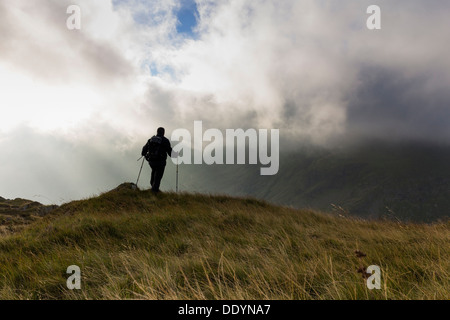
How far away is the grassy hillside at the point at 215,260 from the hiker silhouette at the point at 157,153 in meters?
4.05

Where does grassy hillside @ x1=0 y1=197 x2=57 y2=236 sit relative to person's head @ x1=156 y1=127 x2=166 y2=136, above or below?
below

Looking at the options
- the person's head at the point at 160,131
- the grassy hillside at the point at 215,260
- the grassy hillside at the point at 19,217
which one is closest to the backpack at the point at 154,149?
the person's head at the point at 160,131

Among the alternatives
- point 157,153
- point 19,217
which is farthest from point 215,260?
point 19,217

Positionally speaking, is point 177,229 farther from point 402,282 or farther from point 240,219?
point 402,282

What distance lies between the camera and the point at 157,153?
1434cm

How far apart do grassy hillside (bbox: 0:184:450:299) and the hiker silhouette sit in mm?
4049

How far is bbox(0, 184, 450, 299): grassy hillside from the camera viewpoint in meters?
3.37

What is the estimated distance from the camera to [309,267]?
4094 mm

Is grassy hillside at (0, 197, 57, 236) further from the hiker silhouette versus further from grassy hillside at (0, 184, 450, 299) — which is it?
grassy hillside at (0, 184, 450, 299)

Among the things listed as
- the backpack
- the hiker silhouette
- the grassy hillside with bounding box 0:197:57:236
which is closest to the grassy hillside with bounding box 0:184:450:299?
the hiker silhouette

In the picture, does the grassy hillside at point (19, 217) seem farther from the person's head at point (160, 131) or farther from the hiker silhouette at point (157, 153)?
the person's head at point (160, 131)
